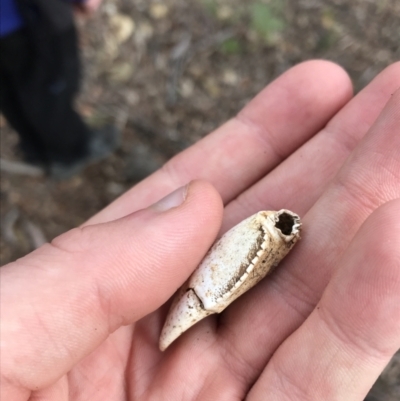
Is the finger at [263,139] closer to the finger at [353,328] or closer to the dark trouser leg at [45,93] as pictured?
the finger at [353,328]

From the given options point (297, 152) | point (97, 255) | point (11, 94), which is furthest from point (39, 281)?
point (11, 94)

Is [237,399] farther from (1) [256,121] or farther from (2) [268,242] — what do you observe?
(1) [256,121]

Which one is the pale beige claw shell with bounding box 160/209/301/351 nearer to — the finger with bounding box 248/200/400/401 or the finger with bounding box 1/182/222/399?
the finger with bounding box 1/182/222/399

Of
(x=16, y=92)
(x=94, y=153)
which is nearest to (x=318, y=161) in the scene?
(x=16, y=92)

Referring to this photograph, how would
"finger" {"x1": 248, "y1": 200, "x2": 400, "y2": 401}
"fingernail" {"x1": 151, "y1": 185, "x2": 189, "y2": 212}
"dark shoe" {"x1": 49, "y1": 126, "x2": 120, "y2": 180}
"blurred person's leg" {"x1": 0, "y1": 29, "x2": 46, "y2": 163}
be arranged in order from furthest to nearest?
1. "dark shoe" {"x1": 49, "y1": 126, "x2": 120, "y2": 180}
2. "blurred person's leg" {"x1": 0, "y1": 29, "x2": 46, "y2": 163}
3. "fingernail" {"x1": 151, "y1": 185, "x2": 189, "y2": 212}
4. "finger" {"x1": 248, "y1": 200, "x2": 400, "y2": 401}

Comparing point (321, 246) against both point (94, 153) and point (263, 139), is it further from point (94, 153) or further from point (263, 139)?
point (94, 153)

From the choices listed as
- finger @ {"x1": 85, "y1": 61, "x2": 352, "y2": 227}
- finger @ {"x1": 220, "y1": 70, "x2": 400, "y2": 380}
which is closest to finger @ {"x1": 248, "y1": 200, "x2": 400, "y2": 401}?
finger @ {"x1": 220, "y1": 70, "x2": 400, "y2": 380}
